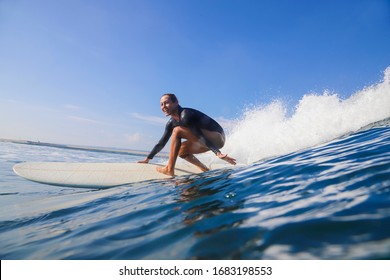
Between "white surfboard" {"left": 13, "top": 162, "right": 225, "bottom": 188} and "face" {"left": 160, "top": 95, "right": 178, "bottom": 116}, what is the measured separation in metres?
1.41

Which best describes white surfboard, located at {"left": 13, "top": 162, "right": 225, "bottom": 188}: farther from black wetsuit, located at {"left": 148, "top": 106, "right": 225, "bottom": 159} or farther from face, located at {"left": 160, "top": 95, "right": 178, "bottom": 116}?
face, located at {"left": 160, "top": 95, "right": 178, "bottom": 116}

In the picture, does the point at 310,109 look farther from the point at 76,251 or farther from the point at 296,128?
the point at 76,251

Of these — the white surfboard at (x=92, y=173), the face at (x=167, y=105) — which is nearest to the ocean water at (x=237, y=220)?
the white surfboard at (x=92, y=173)

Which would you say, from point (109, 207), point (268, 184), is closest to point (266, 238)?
point (268, 184)

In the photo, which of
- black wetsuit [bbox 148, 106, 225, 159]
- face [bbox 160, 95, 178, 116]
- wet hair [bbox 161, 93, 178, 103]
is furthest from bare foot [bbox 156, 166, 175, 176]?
wet hair [bbox 161, 93, 178, 103]

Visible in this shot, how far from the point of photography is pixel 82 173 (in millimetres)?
6363

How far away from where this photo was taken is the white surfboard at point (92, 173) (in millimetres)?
5871

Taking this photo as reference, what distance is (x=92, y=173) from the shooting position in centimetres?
630

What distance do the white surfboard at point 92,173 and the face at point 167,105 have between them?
4.64 feet

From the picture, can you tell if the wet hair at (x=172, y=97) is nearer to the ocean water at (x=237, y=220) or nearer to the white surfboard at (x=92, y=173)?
the white surfboard at (x=92, y=173)

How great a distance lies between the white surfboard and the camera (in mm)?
5871

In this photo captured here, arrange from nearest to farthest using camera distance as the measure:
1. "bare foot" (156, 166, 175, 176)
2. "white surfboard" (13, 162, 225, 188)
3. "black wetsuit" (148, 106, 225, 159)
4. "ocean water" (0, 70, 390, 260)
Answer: "ocean water" (0, 70, 390, 260)
"black wetsuit" (148, 106, 225, 159)
"bare foot" (156, 166, 175, 176)
"white surfboard" (13, 162, 225, 188)

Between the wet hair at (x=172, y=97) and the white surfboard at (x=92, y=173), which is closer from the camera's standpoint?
the wet hair at (x=172, y=97)

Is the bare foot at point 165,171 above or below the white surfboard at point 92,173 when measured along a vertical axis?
above
